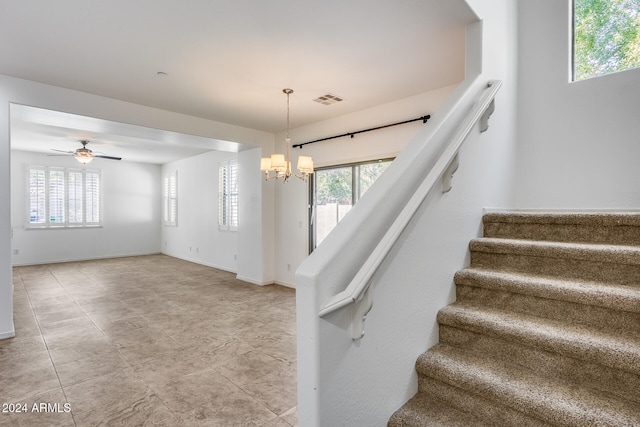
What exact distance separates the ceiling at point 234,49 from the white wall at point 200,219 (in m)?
3.53

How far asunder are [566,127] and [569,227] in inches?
47.1

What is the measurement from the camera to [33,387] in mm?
2506

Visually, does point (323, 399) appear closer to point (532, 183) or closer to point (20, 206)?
point (532, 183)

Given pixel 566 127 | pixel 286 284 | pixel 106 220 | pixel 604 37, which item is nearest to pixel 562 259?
pixel 566 127

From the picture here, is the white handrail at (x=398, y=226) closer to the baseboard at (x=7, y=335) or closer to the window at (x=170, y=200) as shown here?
the baseboard at (x=7, y=335)

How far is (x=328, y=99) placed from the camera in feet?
14.0

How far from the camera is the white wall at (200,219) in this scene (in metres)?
7.58

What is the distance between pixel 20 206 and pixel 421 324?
33.0ft

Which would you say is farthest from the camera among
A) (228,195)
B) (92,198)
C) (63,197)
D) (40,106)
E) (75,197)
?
(92,198)

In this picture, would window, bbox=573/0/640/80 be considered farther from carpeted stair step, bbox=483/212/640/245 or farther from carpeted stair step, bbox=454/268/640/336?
carpeted stair step, bbox=454/268/640/336

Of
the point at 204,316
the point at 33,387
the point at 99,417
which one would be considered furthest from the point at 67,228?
the point at 99,417

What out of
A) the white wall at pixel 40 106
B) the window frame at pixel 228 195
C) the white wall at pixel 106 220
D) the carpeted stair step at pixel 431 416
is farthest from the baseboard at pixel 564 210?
the white wall at pixel 106 220

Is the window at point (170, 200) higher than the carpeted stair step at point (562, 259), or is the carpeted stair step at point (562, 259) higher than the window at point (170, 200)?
the window at point (170, 200)

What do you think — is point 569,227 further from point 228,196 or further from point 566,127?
point 228,196
